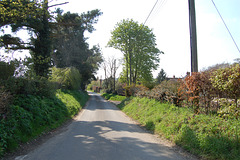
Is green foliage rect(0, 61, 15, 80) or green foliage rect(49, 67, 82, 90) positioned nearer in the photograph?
green foliage rect(0, 61, 15, 80)

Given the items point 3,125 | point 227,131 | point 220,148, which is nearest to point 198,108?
point 227,131

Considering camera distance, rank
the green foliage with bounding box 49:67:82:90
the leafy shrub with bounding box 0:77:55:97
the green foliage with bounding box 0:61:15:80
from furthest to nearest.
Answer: the green foliage with bounding box 49:67:82:90
the green foliage with bounding box 0:61:15:80
the leafy shrub with bounding box 0:77:55:97

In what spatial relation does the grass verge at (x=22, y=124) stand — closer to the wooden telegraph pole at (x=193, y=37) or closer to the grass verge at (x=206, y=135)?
the grass verge at (x=206, y=135)

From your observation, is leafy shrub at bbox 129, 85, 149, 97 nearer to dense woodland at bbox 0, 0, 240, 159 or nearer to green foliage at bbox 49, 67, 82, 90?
dense woodland at bbox 0, 0, 240, 159

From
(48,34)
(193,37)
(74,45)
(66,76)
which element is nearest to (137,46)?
(74,45)

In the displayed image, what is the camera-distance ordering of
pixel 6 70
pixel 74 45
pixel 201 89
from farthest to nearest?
1. pixel 74 45
2. pixel 6 70
3. pixel 201 89

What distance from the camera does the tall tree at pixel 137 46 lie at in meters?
36.2

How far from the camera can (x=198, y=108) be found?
26.1 ft

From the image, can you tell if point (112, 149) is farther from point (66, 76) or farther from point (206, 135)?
point (66, 76)

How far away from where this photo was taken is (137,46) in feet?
121

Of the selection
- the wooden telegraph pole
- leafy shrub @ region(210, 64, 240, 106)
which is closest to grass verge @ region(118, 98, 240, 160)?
leafy shrub @ region(210, 64, 240, 106)

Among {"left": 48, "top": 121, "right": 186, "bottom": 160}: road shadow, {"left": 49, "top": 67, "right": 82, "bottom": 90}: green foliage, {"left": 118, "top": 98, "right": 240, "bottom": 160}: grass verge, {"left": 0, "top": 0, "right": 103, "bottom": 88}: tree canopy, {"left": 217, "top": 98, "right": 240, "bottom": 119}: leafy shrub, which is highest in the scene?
{"left": 0, "top": 0, "right": 103, "bottom": 88}: tree canopy

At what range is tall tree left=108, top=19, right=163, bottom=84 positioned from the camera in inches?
1425

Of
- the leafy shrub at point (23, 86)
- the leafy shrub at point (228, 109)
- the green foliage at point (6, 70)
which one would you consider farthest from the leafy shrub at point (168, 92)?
the green foliage at point (6, 70)
